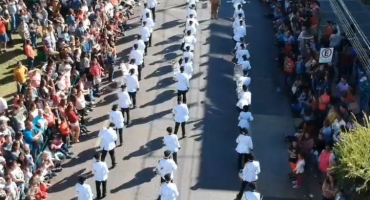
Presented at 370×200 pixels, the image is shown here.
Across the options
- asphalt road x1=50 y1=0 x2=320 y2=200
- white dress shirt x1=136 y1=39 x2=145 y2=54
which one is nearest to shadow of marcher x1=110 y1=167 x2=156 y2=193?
asphalt road x1=50 y1=0 x2=320 y2=200

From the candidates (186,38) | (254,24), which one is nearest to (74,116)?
(186,38)

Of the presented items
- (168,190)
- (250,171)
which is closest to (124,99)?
(168,190)

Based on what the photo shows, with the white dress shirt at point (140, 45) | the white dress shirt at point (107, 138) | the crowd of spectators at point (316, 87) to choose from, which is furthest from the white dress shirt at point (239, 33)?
the white dress shirt at point (107, 138)

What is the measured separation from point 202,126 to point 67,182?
4.62 m

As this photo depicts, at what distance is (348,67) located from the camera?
20906 millimetres

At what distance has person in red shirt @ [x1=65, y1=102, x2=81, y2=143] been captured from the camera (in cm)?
1755

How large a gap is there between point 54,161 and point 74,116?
135 cm

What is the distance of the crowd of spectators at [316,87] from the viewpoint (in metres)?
16.8

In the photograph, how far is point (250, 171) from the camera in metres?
15.6

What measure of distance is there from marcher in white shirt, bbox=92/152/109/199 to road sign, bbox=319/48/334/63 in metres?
7.56

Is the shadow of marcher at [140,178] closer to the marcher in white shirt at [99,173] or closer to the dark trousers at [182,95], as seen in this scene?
the marcher in white shirt at [99,173]

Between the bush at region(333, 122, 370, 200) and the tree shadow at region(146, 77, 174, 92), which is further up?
the bush at region(333, 122, 370, 200)

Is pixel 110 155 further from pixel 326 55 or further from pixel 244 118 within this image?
pixel 326 55

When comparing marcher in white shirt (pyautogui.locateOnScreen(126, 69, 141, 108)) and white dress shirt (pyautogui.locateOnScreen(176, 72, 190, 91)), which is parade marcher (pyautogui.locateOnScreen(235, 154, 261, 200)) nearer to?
white dress shirt (pyautogui.locateOnScreen(176, 72, 190, 91))
